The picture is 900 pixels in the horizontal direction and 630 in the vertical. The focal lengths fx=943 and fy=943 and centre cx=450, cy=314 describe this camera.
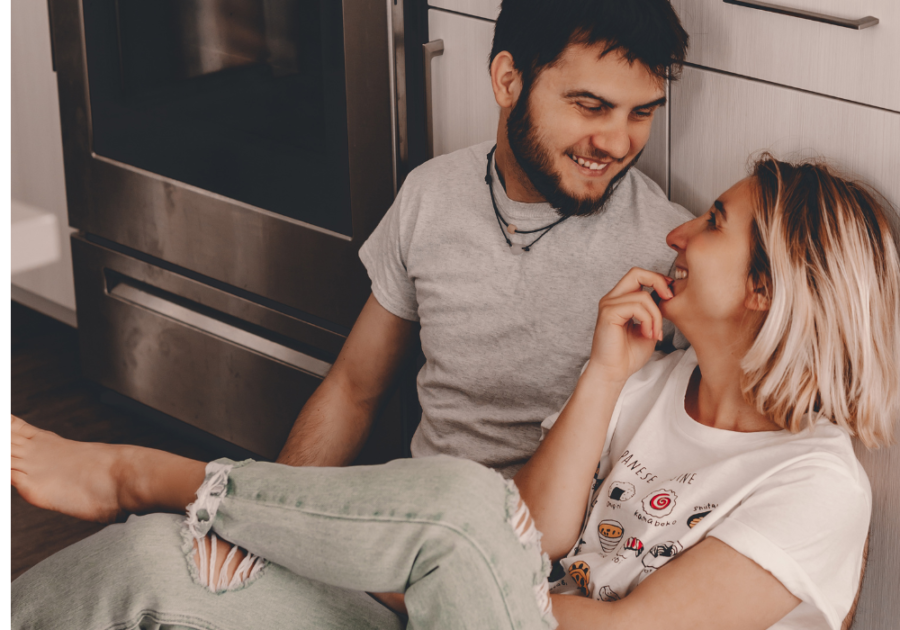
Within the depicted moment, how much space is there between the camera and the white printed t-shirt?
92 centimetres

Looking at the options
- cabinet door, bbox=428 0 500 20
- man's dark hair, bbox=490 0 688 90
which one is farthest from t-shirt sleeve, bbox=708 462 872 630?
cabinet door, bbox=428 0 500 20

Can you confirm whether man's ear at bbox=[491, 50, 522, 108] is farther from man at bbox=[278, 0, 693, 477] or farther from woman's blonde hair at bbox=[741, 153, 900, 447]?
woman's blonde hair at bbox=[741, 153, 900, 447]

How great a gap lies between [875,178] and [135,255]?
149 centimetres

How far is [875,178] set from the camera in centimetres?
106

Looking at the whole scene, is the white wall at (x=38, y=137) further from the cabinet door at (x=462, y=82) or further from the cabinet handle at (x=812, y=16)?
the cabinet handle at (x=812, y=16)

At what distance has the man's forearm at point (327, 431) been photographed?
1.44 metres

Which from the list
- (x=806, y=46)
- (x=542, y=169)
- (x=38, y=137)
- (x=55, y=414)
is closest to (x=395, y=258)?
(x=542, y=169)

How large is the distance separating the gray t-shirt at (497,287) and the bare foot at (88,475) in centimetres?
40

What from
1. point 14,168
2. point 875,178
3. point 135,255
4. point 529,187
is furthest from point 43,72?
point 875,178

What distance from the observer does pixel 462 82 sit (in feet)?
4.77

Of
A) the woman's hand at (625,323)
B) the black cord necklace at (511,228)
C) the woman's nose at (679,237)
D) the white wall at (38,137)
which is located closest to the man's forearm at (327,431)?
the black cord necklace at (511,228)

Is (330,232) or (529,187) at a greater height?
(529,187)

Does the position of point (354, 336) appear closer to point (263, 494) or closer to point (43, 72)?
point (263, 494)

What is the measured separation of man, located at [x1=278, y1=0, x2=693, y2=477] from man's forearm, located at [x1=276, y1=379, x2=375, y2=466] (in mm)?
26
